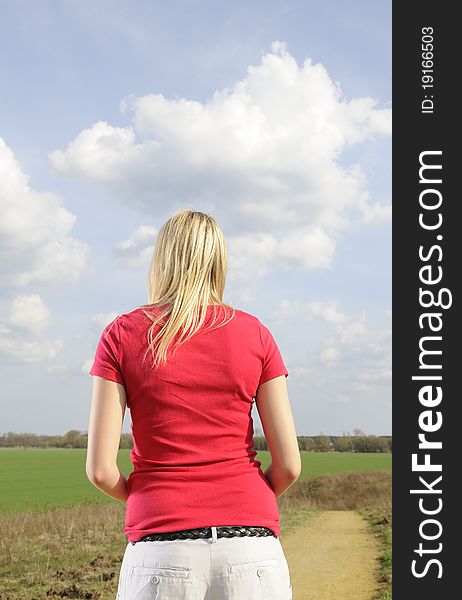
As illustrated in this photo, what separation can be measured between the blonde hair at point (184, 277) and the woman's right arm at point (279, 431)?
33 centimetres

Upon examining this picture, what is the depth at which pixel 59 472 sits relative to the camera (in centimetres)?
5047

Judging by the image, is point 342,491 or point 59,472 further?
point 59,472

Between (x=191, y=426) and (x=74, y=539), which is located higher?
(x=191, y=426)

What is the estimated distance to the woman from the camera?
2.53 m

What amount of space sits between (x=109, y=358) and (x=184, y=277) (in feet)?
1.33

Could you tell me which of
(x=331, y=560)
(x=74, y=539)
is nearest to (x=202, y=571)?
(x=331, y=560)

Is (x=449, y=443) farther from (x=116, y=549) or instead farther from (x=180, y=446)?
(x=180, y=446)

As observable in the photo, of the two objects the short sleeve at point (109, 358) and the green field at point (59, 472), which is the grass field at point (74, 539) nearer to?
the green field at point (59, 472)

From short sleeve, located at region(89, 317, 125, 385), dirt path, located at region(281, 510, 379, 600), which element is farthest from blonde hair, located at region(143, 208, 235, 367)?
dirt path, located at region(281, 510, 379, 600)

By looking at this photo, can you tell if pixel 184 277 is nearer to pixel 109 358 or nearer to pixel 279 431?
pixel 109 358

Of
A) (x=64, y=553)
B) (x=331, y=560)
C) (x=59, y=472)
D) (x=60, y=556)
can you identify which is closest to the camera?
(x=60, y=556)

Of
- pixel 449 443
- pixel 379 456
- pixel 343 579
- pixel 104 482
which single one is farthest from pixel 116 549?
pixel 379 456

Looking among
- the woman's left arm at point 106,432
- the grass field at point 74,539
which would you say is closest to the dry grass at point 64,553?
the grass field at point 74,539

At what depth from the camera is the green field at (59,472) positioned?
1251 inches
